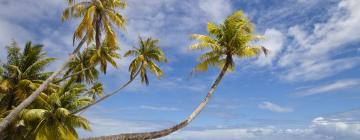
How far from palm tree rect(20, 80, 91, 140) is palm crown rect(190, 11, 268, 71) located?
336 inches

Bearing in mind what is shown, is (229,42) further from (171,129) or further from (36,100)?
(36,100)

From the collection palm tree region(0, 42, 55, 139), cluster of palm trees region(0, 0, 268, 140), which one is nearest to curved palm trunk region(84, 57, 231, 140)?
cluster of palm trees region(0, 0, 268, 140)

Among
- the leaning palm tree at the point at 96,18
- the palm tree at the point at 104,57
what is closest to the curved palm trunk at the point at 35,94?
the leaning palm tree at the point at 96,18

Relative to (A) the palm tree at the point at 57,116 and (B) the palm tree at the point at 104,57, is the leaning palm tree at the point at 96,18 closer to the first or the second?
(A) the palm tree at the point at 57,116

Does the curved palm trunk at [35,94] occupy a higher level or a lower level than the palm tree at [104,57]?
lower

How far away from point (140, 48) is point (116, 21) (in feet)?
49.1

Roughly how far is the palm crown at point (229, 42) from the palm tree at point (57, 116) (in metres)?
8.54

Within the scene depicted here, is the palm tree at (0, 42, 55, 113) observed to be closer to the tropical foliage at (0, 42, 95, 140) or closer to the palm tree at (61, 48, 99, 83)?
the tropical foliage at (0, 42, 95, 140)

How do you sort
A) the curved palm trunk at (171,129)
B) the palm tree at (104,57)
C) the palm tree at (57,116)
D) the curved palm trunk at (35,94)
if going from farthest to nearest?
the palm tree at (104,57)
the palm tree at (57,116)
the curved palm trunk at (35,94)
the curved palm trunk at (171,129)

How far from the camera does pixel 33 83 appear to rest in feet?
92.5

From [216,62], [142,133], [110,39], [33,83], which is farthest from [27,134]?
[216,62]

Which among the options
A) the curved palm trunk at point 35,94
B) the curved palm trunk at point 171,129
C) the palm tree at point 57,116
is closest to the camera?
the curved palm trunk at point 171,129

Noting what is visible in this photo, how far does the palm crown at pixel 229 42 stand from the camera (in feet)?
85.7

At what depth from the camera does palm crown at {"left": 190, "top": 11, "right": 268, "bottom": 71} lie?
26125 mm
